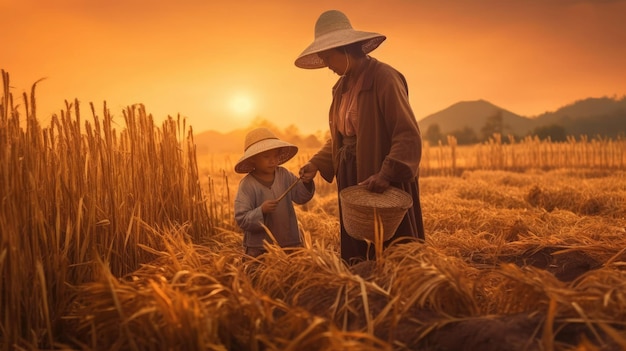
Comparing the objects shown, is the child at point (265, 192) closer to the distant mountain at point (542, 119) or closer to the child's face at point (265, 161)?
the child's face at point (265, 161)

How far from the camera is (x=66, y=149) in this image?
2.59 m

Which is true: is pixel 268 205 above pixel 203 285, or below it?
above

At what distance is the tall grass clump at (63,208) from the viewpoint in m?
2.08

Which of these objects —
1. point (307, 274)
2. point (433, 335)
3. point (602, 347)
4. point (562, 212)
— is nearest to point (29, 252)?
point (307, 274)

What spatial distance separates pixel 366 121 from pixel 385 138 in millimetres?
141

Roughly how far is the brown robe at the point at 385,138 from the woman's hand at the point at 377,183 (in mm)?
29

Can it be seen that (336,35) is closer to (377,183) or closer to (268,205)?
(377,183)

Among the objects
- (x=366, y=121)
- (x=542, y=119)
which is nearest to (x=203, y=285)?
(x=366, y=121)

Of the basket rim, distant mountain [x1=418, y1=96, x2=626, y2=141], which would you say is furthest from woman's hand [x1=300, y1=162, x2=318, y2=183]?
distant mountain [x1=418, y1=96, x2=626, y2=141]

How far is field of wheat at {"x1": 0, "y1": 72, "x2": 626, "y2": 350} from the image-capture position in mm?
1718

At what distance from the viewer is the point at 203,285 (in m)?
2.25

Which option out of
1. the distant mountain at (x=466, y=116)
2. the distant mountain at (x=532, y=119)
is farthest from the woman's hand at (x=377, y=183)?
the distant mountain at (x=466, y=116)

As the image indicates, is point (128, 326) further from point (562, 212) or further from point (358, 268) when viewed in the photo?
point (562, 212)

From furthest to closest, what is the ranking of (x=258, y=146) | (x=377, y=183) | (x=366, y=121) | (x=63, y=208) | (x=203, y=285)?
(x=258, y=146), (x=366, y=121), (x=377, y=183), (x=63, y=208), (x=203, y=285)
